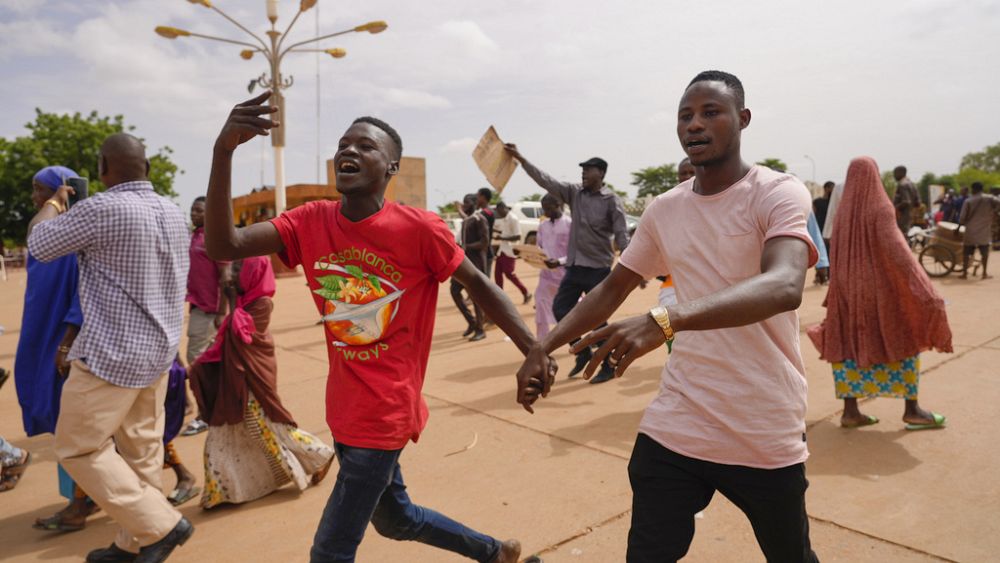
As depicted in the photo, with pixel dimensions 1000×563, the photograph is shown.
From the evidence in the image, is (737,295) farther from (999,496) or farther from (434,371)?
(434,371)

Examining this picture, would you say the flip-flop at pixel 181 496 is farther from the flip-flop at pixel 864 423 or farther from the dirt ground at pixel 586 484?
the flip-flop at pixel 864 423

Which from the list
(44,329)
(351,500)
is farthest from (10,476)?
(351,500)

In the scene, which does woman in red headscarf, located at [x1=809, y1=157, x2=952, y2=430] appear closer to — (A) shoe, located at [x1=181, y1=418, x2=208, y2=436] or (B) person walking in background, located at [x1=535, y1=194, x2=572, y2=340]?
(B) person walking in background, located at [x1=535, y1=194, x2=572, y2=340]

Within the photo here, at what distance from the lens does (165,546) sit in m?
3.05

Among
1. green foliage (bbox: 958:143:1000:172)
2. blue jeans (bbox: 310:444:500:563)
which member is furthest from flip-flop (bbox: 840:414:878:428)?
green foliage (bbox: 958:143:1000:172)

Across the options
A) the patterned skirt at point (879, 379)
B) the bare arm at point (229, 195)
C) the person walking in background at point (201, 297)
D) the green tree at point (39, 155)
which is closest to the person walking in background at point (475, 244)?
the person walking in background at point (201, 297)

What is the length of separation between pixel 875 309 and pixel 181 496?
440 centimetres

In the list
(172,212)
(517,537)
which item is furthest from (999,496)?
(172,212)

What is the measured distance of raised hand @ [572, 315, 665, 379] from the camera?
4.75 feet

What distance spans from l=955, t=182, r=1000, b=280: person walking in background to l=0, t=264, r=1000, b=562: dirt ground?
6864 millimetres

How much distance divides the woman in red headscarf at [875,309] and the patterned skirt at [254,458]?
3403 millimetres

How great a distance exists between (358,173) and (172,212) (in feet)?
4.56

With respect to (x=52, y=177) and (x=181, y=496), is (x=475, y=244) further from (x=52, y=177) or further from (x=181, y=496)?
(x=52, y=177)

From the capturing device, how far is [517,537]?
3.29m
